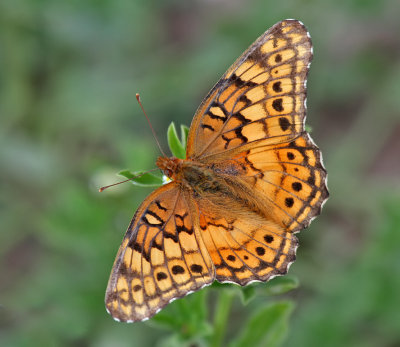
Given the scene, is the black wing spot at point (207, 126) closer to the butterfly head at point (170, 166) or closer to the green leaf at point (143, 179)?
the butterfly head at point (170, 166)

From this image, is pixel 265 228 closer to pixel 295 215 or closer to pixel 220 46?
pixel 295 215

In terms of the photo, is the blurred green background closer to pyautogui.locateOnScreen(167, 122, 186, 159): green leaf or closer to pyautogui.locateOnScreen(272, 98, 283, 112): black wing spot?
pyautogui.locateOnScreen(167, 122, 186, 159): green leaf

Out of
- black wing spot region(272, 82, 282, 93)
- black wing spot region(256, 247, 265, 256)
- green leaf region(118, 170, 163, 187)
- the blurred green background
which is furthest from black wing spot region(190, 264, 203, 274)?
the blurred green background

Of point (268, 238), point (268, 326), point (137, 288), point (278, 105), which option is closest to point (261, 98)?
point (278, 105)

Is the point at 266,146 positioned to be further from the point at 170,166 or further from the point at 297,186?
the point at 170,166

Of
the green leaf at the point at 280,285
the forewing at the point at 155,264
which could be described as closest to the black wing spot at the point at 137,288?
the forewing at the point at 155,264
